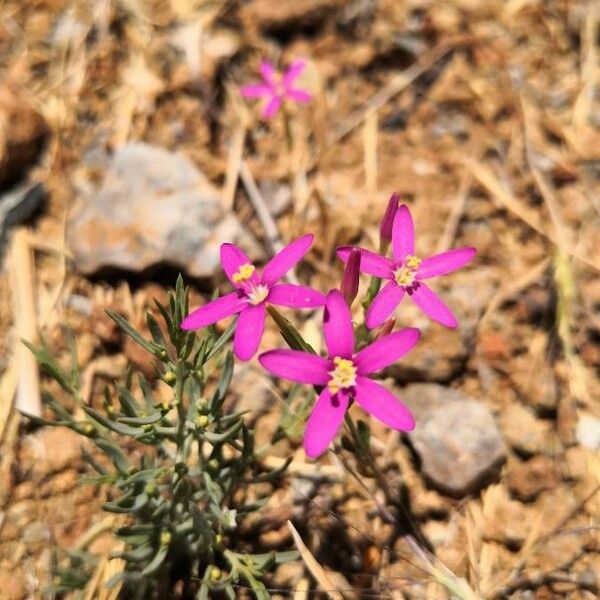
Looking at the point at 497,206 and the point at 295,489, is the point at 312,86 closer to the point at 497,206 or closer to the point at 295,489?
the point at 497,206

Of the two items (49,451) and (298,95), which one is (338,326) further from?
(298,95)

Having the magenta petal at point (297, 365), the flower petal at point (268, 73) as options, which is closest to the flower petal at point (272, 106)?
the flower petal at point (268, 73)

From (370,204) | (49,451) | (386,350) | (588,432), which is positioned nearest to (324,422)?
(386,350)

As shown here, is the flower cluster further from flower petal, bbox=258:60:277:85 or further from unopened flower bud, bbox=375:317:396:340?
flower petal, bbox=258:60:277:85

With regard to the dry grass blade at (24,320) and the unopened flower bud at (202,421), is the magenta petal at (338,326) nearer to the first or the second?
the unopened flower bud at (202,421)

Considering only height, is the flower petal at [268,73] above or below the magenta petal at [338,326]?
above

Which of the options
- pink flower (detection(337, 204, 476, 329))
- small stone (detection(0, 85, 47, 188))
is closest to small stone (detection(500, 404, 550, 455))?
pink flower (detection(337, 204, 476, 329))
